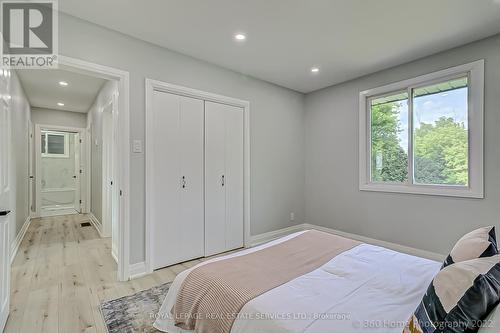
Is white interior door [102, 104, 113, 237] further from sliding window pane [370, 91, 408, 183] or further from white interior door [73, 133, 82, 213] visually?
sliding window pane [370, 91, 408, 183]

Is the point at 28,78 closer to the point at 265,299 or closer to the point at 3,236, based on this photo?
the point at 3,236

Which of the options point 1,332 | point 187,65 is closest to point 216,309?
point 1,332

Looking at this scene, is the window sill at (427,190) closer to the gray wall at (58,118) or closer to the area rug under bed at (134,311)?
the area rug under bed at (134,311)

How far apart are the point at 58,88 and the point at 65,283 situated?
3.45 meters

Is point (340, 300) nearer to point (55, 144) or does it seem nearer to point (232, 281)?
point (232, 281)

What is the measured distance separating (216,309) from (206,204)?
2.05 meters

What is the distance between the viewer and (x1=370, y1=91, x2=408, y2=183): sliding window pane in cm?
339

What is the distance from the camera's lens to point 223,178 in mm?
3418

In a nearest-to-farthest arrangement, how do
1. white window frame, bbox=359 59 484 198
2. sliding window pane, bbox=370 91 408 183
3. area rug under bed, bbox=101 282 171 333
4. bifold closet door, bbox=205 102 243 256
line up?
area rug under bed, bbox=101 282 171 333 → white window frame, bbox=359 59 484 198 → bifold closet door, bbox=205 102 243 256 → sliding window pane, bbox=370 91 408 183

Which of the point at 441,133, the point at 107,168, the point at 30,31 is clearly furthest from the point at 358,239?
the point at 30,31

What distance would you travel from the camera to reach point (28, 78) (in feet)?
12.5

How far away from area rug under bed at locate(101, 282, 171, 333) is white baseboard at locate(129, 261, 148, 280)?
→ 0.36 metres

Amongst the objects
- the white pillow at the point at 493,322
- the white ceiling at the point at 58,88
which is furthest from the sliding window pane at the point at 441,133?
the white ceiling at the point at 58,88

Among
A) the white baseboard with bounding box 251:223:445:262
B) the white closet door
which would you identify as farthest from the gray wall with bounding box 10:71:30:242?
the white baseboard with bounding box 251:223:445:262
